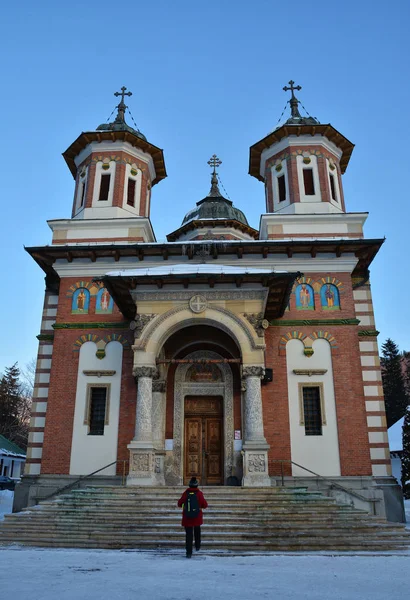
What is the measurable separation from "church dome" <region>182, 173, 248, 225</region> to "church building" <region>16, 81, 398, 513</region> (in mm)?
6756

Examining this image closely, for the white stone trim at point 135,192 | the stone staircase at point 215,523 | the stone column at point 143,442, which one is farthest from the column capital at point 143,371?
the white stone trim at point 135,192

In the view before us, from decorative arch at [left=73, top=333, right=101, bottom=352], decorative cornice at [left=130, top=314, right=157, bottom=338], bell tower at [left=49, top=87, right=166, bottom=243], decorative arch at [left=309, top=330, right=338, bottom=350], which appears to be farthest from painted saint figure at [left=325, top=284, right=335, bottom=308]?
decorative arch at [left=73, top=333, right=101, bottom=352]

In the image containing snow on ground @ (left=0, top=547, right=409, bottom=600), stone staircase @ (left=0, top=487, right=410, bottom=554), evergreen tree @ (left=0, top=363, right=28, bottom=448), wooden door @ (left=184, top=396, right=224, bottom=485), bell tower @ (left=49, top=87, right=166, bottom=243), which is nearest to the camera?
snow on ground @ (left=0, top=547, right=409, bottom=600)

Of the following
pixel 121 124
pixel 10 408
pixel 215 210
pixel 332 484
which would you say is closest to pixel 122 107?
pixel 121 124

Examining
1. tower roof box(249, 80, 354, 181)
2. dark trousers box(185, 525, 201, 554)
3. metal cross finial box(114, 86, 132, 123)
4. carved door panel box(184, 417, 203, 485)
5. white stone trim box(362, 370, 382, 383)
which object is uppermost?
metal cross finial box(114, 86, 132, 123)

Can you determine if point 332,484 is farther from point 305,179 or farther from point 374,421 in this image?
point 305,179

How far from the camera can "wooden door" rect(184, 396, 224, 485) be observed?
17.9m

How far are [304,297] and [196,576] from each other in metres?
13.0

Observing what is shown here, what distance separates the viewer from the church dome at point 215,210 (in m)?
28.2

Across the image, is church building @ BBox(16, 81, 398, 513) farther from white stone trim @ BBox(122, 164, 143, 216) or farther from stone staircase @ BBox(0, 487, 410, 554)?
stone staircase @ BBox(0, 487, 410, 554)

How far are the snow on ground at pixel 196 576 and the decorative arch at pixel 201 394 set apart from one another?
7.93 m

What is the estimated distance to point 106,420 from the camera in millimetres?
17875

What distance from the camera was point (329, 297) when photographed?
62.2ft

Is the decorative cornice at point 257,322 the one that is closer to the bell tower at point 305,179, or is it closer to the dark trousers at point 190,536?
the bell tower at point 305,179
